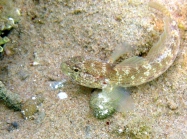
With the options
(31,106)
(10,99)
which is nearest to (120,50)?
(31,106)

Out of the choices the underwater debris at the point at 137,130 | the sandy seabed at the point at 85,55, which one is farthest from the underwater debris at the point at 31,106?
the underwater debris at the point at 137,130

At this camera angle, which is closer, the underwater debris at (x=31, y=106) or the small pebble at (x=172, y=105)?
the small pebble at (x=172, y=105)

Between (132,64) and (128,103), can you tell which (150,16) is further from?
(128,103)

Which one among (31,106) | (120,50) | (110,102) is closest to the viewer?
(110,102)

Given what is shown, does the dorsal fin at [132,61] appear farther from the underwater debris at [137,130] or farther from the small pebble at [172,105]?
the underwater debris at [137,130]

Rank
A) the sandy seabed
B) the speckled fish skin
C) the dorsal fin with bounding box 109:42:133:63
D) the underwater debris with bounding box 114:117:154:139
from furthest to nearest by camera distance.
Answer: the dorsal fin with bounding box 109:42:133:63 → the speckled fish skin → the sandy seabed → the underwater debris with bounding box 114:117:154:139

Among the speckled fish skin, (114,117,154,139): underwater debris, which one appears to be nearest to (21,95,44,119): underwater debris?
the speckled fish skin

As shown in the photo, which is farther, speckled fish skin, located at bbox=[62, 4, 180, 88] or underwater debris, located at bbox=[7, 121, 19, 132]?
speckled fish skin, located at bbox=[62, 4, 180, 88]

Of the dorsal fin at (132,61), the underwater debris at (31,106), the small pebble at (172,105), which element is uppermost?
the dorsal fin at (132,61)

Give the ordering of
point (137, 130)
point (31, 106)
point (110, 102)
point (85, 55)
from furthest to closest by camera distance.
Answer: point (85, 55)
point (31, 106)
point (110, 102)
point (137, 130)

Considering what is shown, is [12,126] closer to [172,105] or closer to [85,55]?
[85,55]

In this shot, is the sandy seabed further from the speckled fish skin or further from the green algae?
the speckled fish skin
